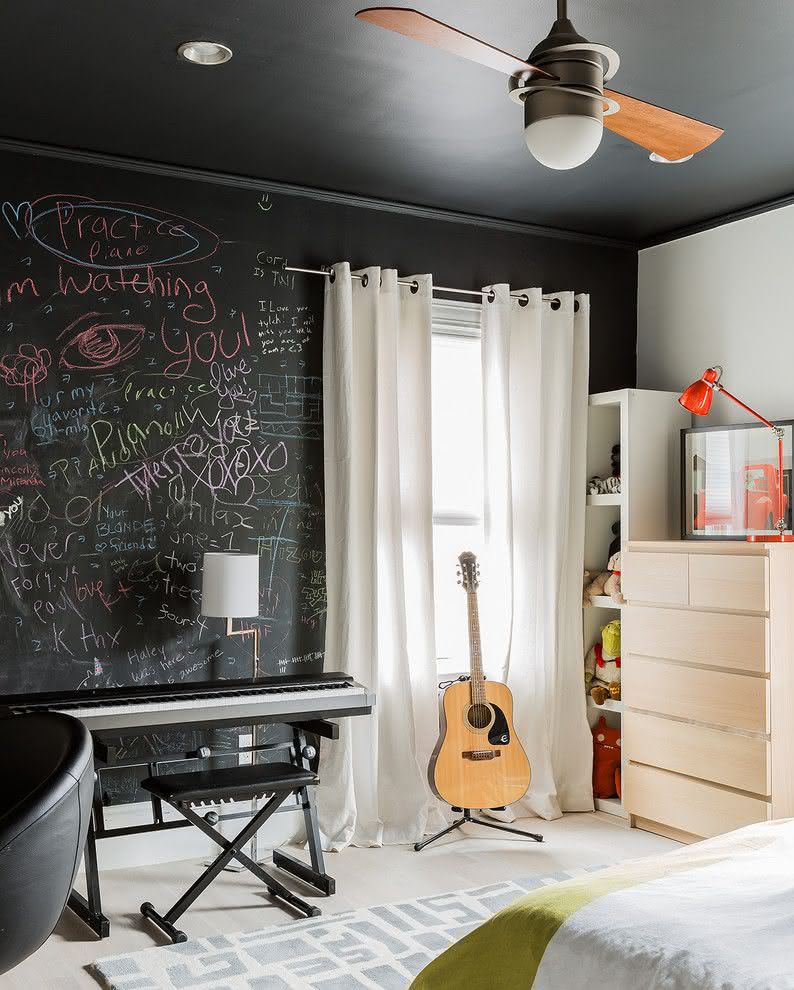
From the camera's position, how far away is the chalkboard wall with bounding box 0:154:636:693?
3.84 metres

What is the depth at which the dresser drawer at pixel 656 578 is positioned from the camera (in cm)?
432

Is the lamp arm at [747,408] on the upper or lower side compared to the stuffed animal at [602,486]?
upper

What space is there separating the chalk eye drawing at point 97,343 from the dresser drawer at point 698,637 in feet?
7.96

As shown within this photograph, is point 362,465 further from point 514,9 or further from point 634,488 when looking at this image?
point 514,9

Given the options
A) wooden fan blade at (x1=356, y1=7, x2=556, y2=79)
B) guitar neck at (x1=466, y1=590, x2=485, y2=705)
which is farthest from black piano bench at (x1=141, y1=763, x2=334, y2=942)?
wooden fan blade at (x1=356, y1=7, x2=556, y2=79)

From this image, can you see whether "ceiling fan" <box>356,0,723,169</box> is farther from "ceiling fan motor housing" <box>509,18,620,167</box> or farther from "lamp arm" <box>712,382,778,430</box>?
"lamp arm" <box>712,382,778,430</box>

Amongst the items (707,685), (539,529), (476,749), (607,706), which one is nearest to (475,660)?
(476,749)

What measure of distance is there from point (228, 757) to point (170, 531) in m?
0.96

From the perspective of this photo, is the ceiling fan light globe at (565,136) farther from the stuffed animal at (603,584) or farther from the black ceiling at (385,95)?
the stuffed animal at (603,584)

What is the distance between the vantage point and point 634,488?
474 cm

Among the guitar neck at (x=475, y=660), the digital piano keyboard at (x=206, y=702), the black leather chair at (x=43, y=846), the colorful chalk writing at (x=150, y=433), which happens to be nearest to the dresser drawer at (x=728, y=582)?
the guitar neck at (x=475, y=660)

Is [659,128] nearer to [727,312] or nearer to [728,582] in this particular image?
[728,582]

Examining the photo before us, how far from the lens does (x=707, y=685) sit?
417 centimetres

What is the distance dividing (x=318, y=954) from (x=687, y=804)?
180 cm
